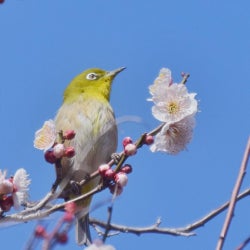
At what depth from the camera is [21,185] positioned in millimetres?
2893

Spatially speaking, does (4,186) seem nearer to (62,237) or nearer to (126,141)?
(126,141)

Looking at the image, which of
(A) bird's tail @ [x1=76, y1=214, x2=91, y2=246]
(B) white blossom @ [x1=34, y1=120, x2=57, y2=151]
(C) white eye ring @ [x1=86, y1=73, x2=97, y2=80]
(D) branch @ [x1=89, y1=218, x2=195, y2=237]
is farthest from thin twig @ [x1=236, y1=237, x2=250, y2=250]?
(C) white eye ring @ [x1=86, y1=73, x2=97, y2=80]

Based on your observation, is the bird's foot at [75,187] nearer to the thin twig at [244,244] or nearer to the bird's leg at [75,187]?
the bird's leg at [75,187]

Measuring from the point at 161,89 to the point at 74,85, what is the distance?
388 centimetres

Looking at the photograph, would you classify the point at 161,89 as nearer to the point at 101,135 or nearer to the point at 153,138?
the point at 153,138

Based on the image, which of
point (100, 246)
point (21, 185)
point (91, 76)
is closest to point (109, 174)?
point (21, 185)

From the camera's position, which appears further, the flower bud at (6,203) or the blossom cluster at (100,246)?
the flower bud at (6,203)

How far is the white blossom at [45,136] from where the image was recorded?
3332 millimetres

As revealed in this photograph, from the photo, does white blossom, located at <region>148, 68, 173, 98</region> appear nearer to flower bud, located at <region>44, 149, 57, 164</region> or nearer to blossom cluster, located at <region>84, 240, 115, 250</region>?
flower bud, located at <region>44, 149, 57, 164</region>

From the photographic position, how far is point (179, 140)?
3.36 meters

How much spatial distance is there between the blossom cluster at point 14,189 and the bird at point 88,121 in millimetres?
1239

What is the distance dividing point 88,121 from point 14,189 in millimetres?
3113

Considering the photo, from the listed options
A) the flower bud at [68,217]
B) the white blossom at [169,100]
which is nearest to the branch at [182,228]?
the flower bud at [68,217]

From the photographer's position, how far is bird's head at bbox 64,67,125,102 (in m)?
6.78
